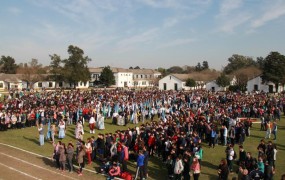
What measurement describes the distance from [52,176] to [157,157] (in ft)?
19.3

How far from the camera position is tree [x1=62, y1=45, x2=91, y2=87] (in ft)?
243

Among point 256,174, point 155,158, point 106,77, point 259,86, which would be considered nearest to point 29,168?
point 155,158

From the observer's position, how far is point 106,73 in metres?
84.1

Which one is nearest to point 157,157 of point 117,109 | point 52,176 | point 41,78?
point 52,176

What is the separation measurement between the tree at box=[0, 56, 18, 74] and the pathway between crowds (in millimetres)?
89840

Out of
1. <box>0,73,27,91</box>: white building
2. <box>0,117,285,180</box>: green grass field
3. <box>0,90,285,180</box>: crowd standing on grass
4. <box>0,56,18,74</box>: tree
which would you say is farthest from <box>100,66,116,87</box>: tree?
<box>0,117,285,180</box>: green grass field

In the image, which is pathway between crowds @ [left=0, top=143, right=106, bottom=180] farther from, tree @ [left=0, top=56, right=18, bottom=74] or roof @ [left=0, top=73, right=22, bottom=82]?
tree @ [left=0, top=56, right=18, bottom=74]

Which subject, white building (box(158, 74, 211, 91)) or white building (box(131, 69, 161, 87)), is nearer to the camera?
white building (box(158, 74, 211, 91))

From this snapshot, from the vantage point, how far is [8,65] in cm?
10050

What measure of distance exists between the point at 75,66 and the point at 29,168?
6231 centimetres

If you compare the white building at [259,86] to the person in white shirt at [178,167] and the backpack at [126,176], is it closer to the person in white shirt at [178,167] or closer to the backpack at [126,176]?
the person in white shirt at [178,167]

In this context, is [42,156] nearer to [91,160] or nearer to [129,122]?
[91,160]

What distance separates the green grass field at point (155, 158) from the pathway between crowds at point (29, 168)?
3.03 feet

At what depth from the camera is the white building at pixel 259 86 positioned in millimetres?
65688
